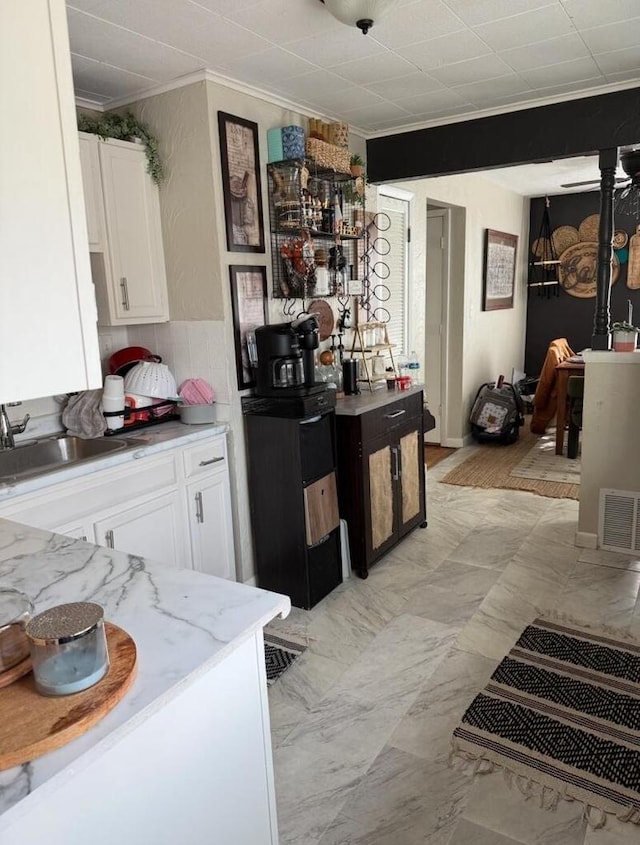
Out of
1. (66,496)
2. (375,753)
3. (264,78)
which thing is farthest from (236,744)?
(264,78)

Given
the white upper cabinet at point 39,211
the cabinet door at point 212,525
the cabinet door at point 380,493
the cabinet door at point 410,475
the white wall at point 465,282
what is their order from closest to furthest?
the white upper cabinet at point 39,211, the cabinet door at point 212,525, the cabinet door at point 380,493, the cabinet door at point 410,475, the white wall at point 465,282

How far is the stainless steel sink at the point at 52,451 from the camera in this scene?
8.34 feet

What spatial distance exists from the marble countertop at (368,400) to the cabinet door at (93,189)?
136cm

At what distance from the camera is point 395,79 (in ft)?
9.37

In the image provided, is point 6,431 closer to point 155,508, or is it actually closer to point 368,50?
point 155,508

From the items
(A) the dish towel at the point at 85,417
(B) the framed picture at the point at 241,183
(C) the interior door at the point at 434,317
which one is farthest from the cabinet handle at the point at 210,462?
(C) the interior door at the point at 434,317

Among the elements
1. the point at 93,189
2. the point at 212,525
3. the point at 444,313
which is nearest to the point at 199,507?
the point at 212,525

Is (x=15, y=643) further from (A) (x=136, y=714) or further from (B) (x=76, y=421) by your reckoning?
(B) (x=76, y=421)

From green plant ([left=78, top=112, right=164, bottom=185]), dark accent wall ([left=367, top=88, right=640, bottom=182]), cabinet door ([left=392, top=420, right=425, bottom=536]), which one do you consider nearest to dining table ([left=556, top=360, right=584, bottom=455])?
cabinet door ([left=392, top=420, right=425, bottom=536])

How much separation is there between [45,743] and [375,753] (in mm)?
1449

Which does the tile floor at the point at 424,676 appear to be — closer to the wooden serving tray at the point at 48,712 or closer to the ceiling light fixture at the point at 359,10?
the wooden serving tray at the point at 48,712

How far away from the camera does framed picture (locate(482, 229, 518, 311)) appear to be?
588 cm

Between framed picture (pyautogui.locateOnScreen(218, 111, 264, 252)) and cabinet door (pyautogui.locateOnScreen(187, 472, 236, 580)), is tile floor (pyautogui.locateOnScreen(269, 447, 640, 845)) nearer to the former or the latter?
cabinet door (pyautogui.locateOnScreen(187, 472, 236, 580))

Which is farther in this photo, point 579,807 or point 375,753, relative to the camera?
point 375,753
